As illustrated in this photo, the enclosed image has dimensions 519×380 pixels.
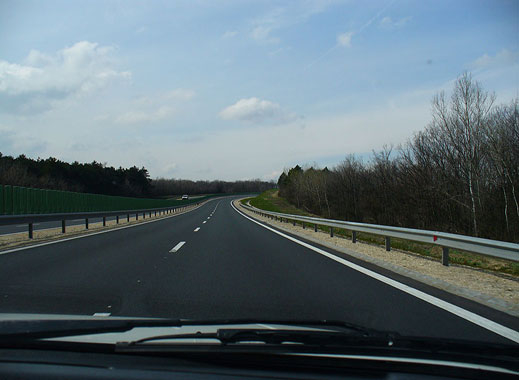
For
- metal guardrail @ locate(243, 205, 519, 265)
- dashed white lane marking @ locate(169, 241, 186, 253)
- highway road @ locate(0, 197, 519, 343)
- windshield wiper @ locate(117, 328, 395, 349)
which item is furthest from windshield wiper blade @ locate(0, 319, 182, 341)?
dashed white lane marking @ locate(169, 241, 186, 253)

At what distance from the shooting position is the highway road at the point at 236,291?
452 cm

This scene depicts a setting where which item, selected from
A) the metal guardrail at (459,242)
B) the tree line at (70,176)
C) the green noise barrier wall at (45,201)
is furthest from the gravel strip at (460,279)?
the tree line at (70,176)

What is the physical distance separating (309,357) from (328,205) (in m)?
61.8

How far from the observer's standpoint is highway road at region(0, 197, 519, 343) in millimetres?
4523

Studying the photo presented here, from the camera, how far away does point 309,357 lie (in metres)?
2.42

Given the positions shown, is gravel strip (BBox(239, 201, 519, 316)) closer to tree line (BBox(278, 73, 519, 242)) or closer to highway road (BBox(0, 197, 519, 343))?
highway road (BBox(0, 197, 519, 343))

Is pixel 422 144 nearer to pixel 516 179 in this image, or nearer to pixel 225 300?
pixel 516 179

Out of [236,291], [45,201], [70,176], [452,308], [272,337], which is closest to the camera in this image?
[272,337]

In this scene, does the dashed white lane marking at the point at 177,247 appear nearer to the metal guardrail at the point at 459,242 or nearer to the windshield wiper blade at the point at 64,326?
the metal guardrail at the point at 459,242

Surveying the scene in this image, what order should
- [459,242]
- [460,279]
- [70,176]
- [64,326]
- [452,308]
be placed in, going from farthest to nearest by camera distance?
[70,176]
[459,242]
[460,279]
[452,308]
[64,326]

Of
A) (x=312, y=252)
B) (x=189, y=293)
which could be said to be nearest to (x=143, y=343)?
(x=189, y=293)

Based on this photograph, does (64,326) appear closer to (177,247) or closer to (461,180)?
(177,247)

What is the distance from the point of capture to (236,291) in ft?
19.0

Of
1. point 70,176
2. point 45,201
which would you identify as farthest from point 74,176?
point 45,201
